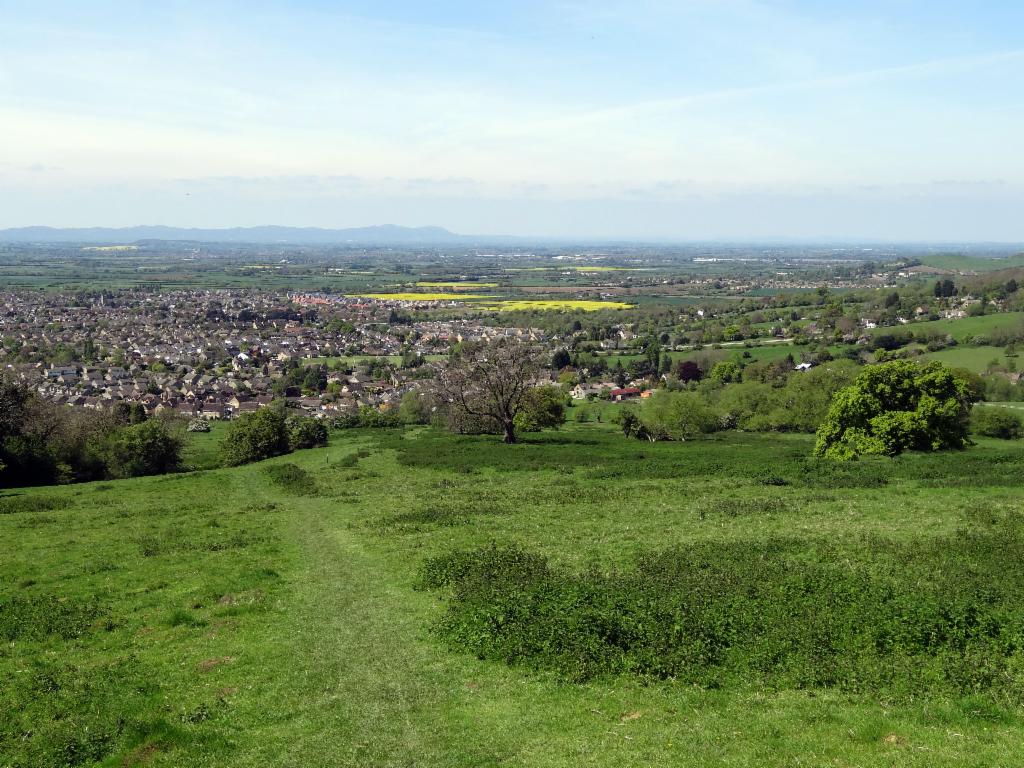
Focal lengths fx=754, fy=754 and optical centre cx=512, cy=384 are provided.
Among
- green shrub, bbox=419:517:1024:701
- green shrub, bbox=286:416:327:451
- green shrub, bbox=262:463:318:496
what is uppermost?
green shrub, bbox=419:517:1024:701

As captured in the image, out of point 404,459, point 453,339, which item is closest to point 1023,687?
point 404,459

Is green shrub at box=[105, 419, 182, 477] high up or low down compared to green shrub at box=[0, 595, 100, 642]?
down

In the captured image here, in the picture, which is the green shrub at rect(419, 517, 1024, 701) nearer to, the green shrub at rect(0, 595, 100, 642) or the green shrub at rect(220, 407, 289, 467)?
the green shrub at rect(0, 595, 100, 642)

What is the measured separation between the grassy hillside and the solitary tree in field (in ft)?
48.2

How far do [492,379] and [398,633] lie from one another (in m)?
33.7

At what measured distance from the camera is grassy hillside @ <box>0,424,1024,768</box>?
34.1 ft

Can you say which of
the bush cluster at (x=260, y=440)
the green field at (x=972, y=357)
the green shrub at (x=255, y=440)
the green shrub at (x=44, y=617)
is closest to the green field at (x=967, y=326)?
the green field at (x=972, y=357)

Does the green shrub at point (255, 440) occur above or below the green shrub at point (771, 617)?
below

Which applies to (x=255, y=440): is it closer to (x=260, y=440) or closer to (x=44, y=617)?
(x=260, y=440)

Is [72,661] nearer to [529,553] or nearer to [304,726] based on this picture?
[304,726]

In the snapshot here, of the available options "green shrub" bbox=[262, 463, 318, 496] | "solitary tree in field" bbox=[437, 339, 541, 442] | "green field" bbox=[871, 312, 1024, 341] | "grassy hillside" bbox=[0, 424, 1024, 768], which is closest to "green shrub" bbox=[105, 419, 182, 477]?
"green shrub" bbox=[262, 463, 318, 496]

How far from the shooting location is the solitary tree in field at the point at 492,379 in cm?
4784

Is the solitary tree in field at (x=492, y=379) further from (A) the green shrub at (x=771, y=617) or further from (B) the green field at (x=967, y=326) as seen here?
(B) the green field at (x=967, y=326)

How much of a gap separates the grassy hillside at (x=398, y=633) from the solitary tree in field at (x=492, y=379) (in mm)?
14699
